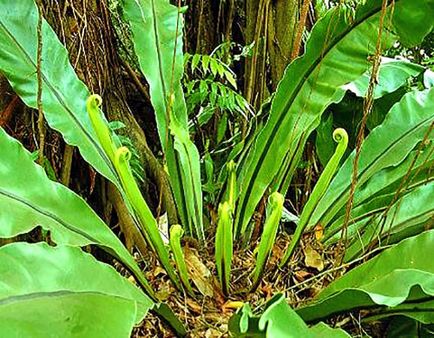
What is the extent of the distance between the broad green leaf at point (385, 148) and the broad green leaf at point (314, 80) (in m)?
0.10

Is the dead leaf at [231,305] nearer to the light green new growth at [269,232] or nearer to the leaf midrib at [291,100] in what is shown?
the light green new growth at [269,232]

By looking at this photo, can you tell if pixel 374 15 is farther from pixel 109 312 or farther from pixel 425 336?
pixel 109 312

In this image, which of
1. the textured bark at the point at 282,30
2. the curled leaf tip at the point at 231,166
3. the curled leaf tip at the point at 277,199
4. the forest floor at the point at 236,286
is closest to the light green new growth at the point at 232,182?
the curled leaf tip at the point at 231,166

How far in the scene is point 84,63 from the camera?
132 centimetres

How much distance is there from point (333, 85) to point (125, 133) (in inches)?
19.9

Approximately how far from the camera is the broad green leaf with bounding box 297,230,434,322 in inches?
29.1

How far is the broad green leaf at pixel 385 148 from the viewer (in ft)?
3.88

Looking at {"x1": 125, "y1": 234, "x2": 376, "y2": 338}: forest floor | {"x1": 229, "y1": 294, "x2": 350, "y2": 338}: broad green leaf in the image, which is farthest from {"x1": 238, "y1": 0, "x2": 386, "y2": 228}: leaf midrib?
{"x1": 229, "y1": 294, "x2": 350, "y2": 338}: broad green leaf

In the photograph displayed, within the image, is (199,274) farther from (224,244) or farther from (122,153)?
(122,153)

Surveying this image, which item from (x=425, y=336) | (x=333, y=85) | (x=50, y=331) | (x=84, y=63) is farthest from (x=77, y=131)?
(x=425, y=336)

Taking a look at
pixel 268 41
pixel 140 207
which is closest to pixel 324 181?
pixel 140 207

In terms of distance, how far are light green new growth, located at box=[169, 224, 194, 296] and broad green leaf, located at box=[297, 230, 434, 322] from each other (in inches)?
8.2

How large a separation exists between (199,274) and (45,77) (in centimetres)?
44

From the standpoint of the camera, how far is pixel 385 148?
120cm
